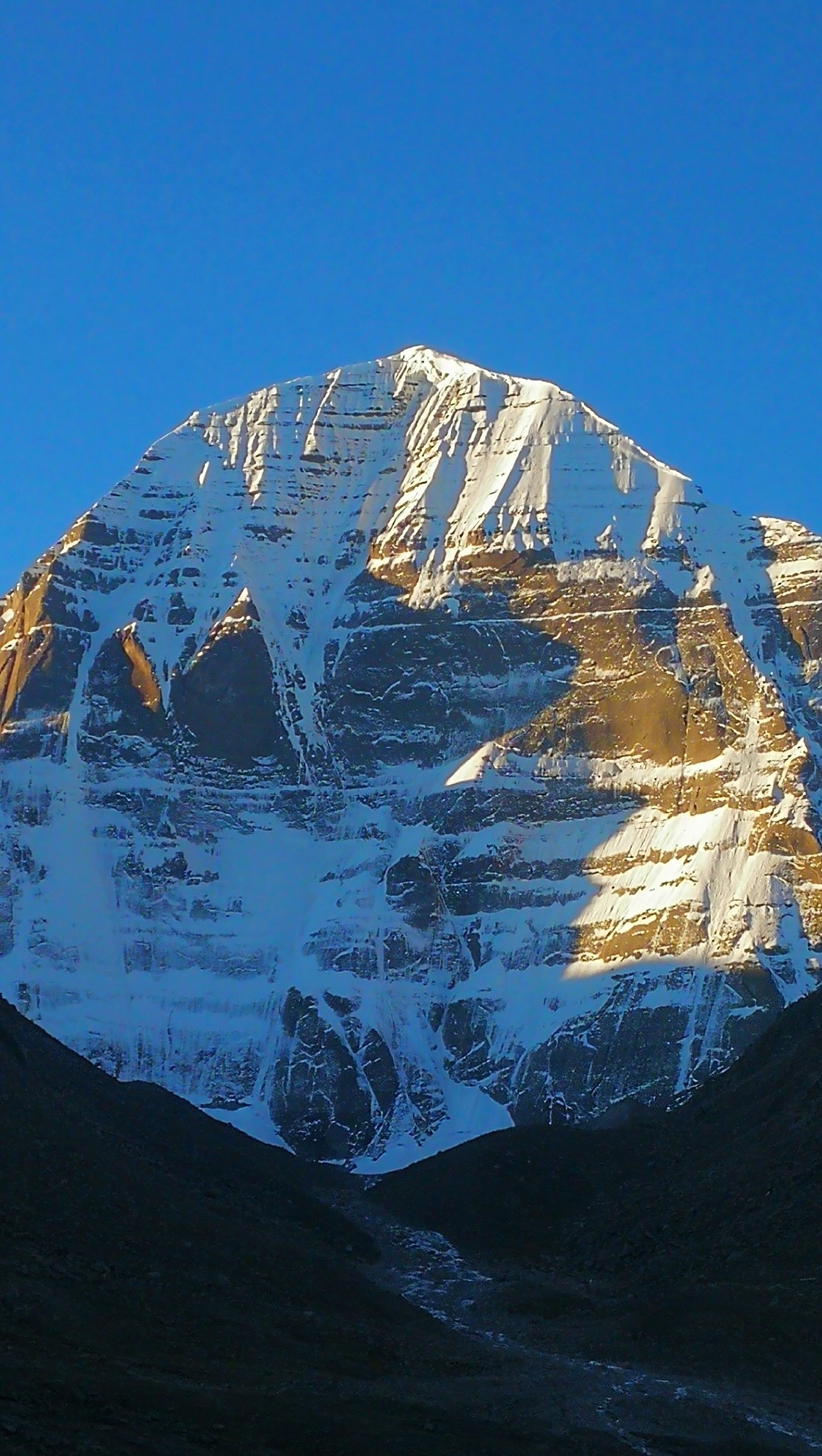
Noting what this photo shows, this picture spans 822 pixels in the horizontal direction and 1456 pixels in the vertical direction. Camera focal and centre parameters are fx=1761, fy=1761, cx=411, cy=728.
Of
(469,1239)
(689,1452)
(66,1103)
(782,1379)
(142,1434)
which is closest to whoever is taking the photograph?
(142,1434)

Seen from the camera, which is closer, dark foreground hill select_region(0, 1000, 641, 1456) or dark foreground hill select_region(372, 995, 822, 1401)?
dark foreground hill select_region(0, 1000, 641, 1456)

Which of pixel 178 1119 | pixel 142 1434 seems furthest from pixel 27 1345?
pixel 178 1119

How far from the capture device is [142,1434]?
37.6m

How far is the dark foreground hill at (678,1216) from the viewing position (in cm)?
6091

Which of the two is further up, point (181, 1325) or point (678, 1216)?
point (678, 1216)

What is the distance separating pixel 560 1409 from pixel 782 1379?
9179 mm

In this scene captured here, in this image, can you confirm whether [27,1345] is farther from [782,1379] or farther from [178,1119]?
[178,1119]

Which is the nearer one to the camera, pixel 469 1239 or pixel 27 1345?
pixel 27 1345

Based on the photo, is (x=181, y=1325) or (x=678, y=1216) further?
(x=678, y=1216)

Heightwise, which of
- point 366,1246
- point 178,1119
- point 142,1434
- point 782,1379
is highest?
point 178,1119

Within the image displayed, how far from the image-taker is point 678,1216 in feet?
262

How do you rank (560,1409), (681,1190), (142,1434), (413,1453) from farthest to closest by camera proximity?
(681,1190), (560,1409), (413,1453), (142,1434)

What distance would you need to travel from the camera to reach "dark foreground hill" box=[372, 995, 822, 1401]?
60.9 metres

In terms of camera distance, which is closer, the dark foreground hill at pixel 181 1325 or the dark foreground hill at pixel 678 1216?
the dark foreground hill at pixel 181 1325
